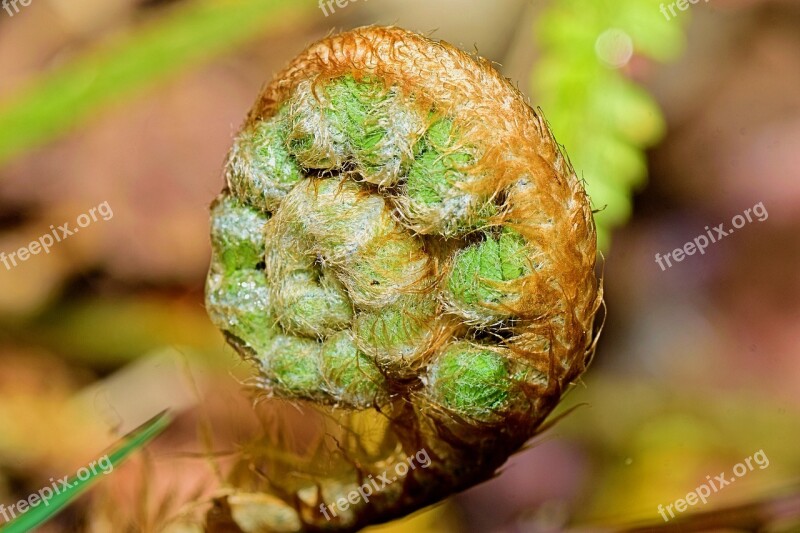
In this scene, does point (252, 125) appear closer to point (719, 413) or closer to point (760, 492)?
point (760, 492)
